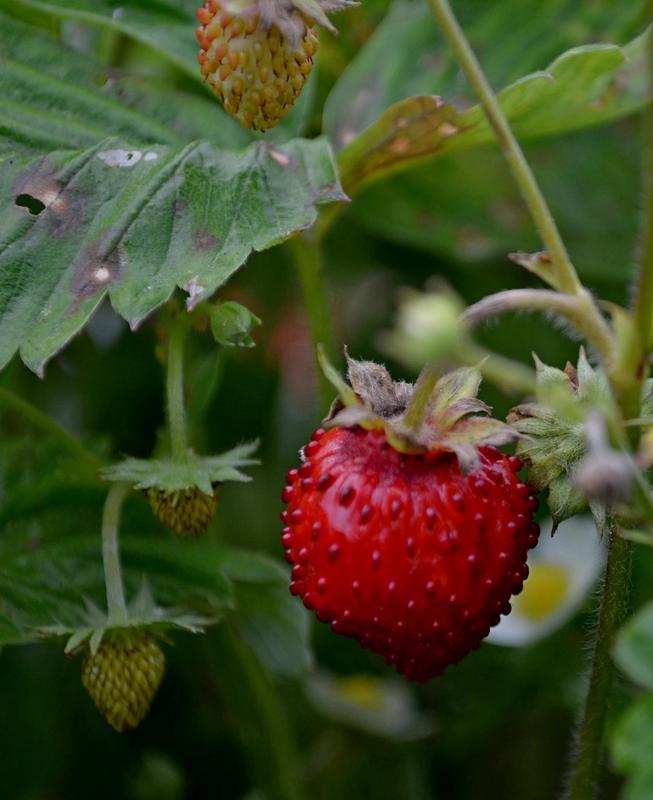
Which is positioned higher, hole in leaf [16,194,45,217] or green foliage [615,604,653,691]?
green foliage [615,604,653,691]

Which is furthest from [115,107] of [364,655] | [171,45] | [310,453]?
[364,655]

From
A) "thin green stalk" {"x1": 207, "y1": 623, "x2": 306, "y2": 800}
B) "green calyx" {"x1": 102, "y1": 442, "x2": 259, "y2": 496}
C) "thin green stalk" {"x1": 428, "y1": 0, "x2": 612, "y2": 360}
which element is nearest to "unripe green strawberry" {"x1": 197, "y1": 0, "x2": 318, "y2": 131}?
"thin green stalk" {"x1": 428, "y1": 0, "x2": 612, "y2": 360}

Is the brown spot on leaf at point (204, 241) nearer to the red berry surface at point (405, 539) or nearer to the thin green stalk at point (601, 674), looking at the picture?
the red berry surface at point (405, 539)

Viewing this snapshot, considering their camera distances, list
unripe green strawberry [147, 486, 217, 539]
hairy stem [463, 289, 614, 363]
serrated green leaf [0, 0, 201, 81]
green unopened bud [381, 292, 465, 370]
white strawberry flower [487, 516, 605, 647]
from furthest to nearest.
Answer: white strawberry flower [487, 516, 605, 647] < serrated green leaf [0, 0, 201, 81] < unripe green strawberry [147, 486, 217, 539] < hairy stem [463, 289, 614, 363] < green unopened bud [381, 292, 465, 370]

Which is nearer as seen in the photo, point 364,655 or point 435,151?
point 435,151

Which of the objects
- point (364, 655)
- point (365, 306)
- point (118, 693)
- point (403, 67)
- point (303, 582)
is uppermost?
point (403, 67)

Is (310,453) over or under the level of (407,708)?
over

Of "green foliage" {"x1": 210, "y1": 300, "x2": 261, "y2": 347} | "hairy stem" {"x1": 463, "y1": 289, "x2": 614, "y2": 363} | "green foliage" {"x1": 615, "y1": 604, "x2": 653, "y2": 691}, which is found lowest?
"green foliage" {"x1": 210, "y1": 300, "x2": 261, "y2": 347}

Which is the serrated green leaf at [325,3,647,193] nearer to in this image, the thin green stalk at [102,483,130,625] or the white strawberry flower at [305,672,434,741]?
the thin green stalk at [102,483,130,625]

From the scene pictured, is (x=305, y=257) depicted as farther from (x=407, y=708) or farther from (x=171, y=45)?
(x=407, y=708)
